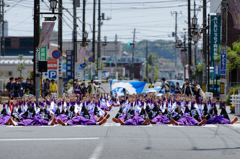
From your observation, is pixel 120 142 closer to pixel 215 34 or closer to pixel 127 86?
pixel 127 86

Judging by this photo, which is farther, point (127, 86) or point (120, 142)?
point (127, 86)

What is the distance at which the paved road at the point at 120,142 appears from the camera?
28.1 feet

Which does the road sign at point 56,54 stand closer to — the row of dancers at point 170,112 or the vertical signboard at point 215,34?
the row of dancers at point 170,112

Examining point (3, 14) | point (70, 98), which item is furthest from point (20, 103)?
point (3, 14)

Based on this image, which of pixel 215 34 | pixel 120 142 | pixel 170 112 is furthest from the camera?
pixel 215 34

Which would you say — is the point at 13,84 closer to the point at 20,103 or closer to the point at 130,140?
the point at 20,103

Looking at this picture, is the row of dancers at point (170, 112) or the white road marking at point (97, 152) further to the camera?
the row of dancers at point (170, 112)

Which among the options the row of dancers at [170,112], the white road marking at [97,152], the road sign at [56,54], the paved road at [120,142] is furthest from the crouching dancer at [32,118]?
the road sign at [56,54]

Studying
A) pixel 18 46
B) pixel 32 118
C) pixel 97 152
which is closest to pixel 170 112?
pixel 32 118

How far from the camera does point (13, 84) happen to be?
24.5 meters

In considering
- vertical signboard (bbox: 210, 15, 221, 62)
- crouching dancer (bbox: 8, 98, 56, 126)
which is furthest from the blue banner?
crouching dancer (bbox: 8, 98, 56, 126)

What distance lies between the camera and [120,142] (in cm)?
1027

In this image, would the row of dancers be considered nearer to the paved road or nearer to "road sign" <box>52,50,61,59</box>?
the paved road

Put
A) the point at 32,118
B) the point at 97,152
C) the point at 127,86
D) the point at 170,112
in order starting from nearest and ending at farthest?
the point at 97,152
the point at 32,118
the point at 170,112
the point at 127,86
